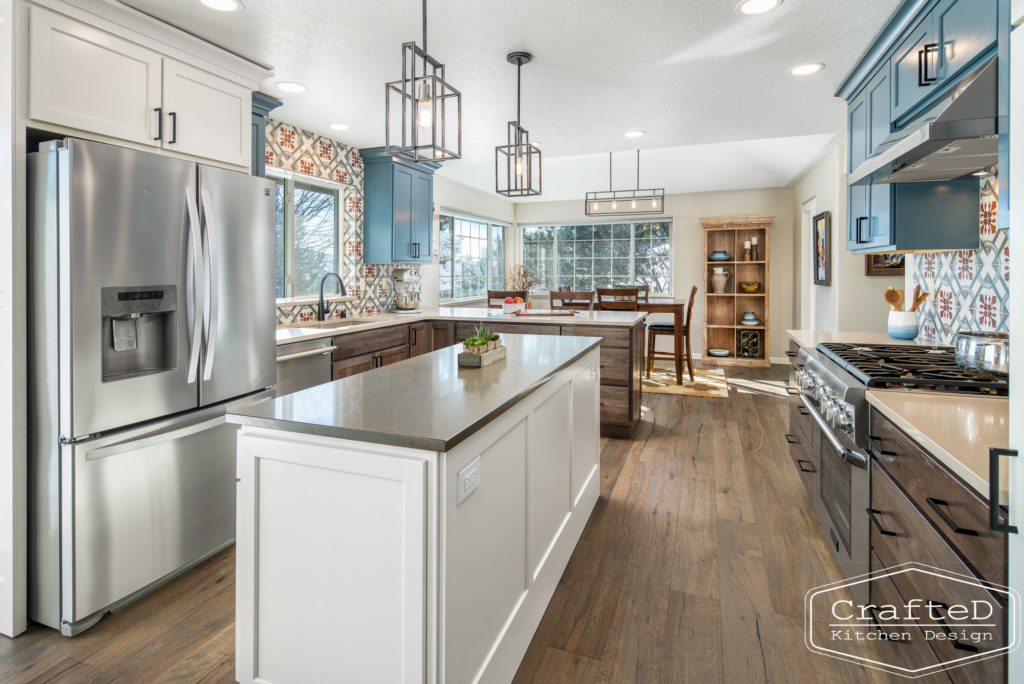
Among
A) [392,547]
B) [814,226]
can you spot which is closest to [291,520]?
[392,547]

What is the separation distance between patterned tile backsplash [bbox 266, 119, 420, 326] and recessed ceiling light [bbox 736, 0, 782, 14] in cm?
314

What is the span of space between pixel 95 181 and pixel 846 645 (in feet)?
9.55

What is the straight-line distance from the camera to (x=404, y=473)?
1.27m

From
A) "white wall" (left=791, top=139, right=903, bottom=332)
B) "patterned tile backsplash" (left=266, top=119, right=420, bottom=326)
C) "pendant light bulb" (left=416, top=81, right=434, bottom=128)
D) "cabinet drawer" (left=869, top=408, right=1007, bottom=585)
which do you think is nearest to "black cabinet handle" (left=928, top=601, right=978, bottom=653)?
"cabinet drawer" (left=869, top=408, right=1007, bottom=585)

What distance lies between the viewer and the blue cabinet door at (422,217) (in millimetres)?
5160

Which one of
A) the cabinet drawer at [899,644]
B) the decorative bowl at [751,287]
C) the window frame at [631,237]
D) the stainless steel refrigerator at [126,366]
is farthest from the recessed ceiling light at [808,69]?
the window frame at [631,237]

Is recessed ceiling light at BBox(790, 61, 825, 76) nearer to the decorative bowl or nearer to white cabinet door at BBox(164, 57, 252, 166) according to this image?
white cabinet door at BBox(164, 57, 252, 166)

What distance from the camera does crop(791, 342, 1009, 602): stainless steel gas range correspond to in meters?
1.83

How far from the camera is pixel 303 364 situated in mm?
3229

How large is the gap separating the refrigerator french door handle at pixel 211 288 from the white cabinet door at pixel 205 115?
1.30 feet

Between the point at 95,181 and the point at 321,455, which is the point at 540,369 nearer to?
the point at 321,455

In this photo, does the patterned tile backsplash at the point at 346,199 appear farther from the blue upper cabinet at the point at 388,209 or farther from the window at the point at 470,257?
the window at the point at 470,257

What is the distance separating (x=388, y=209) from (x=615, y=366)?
7.86ft

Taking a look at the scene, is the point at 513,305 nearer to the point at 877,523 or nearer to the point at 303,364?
A: the point at 303,364
